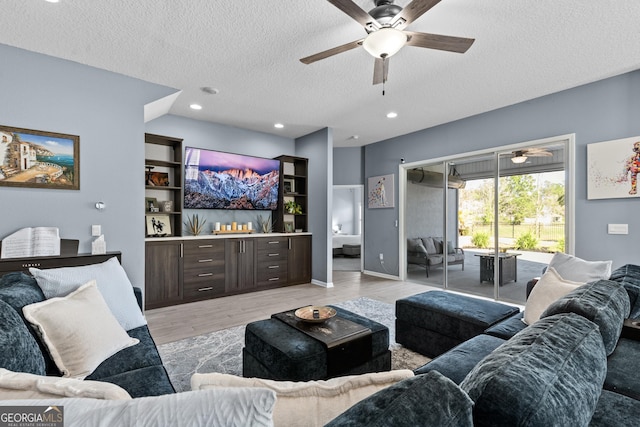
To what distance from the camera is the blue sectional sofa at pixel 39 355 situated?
116 cm

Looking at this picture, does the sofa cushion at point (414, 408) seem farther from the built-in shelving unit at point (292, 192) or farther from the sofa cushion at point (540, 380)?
the built-in shelving unit at point (292, 192)

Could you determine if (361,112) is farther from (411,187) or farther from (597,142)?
(597,142)

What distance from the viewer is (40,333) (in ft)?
4.85

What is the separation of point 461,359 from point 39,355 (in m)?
2.04

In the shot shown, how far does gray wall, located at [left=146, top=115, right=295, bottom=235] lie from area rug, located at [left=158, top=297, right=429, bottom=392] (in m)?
2.35

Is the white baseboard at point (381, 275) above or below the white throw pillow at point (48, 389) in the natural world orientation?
below

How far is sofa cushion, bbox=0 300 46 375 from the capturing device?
43.3 inches

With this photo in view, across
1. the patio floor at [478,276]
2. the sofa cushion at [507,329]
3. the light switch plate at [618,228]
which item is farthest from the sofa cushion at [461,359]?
the patio floor at [478,276]

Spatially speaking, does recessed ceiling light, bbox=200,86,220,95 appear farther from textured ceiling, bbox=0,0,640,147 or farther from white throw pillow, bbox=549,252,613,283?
white throw pillow, bbox=549,252,613,283

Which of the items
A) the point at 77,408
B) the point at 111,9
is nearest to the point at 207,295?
the point at 111,9

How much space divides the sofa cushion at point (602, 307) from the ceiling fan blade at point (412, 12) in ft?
6.05

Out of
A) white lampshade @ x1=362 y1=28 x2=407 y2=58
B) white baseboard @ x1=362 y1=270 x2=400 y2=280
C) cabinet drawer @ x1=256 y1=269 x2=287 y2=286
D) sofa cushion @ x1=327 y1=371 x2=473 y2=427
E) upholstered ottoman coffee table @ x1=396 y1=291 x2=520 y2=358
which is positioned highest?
white lampshade @ x1=362 y1=28 x2=407 y2=58

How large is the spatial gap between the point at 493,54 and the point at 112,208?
14.3 ft

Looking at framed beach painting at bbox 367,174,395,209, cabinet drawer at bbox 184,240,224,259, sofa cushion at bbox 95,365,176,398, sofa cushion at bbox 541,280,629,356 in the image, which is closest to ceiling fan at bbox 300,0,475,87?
sofa cushion at bbox 541,280,629,356
